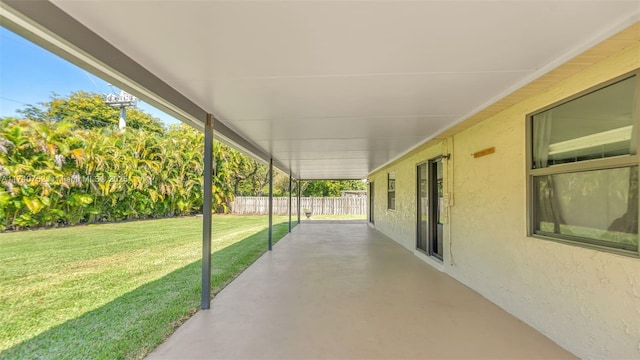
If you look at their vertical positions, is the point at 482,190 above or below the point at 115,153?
below

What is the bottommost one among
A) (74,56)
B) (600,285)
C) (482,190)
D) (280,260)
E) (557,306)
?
(280,260)

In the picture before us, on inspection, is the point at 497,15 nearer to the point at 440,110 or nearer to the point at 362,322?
the point at 440,110

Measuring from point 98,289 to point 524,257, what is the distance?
5697mm

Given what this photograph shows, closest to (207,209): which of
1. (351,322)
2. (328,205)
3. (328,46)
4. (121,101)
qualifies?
(351,322)

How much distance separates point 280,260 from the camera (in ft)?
20.8

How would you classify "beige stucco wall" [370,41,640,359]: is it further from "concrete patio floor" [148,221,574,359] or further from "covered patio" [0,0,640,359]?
"concrete patio floor" [148,221,574,359]

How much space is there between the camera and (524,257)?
→ 323cm

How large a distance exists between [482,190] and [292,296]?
9.85 ft

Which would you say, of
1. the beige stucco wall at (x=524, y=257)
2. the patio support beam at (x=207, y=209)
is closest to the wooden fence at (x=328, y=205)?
the beige stucco wall at (x=524, y=257)

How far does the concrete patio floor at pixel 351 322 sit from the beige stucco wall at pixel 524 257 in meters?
0.23

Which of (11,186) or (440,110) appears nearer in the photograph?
(440,110)

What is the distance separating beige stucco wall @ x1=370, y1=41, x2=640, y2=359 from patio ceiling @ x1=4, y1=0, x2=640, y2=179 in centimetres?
50

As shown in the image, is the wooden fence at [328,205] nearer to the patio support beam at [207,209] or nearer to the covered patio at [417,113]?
the covered patio at [417,113]

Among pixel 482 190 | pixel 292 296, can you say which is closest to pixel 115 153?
pixel 292 296
